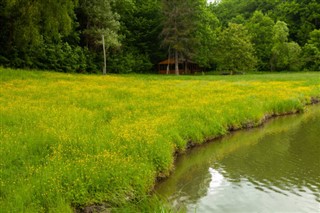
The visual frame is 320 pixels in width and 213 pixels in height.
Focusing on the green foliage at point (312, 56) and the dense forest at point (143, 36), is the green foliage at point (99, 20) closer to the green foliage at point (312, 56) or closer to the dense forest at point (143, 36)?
the dense forest at point (143, 36)

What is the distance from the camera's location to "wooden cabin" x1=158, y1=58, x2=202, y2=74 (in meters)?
70.3

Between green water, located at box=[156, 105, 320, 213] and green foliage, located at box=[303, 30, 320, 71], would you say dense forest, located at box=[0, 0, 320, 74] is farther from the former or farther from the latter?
green water, located at box=[156, 105, 320, 213]

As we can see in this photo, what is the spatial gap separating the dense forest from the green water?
22.3 metres

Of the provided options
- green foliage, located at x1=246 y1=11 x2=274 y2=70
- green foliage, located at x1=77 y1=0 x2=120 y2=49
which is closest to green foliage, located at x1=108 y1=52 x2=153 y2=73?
green foliage, located at x1=77 y1=0 x2=120 y2=49

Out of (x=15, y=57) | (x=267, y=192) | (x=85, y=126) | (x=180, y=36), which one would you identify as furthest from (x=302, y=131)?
(x=180, y=36)

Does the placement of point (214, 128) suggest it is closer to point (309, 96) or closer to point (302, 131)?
point (302, 131)

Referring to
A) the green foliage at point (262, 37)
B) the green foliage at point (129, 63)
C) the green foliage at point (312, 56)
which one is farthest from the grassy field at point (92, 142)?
the green foliage at point (262, 37)

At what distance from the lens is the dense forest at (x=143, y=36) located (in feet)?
119

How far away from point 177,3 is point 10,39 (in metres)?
34.6

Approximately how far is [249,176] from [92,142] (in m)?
5.17

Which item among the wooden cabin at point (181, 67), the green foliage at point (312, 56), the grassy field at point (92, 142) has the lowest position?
the grassy field at point (92, 142)

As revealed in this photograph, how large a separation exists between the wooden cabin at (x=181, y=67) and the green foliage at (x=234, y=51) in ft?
23.6

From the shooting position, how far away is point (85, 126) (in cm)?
1280

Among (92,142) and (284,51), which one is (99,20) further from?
(92,142)
